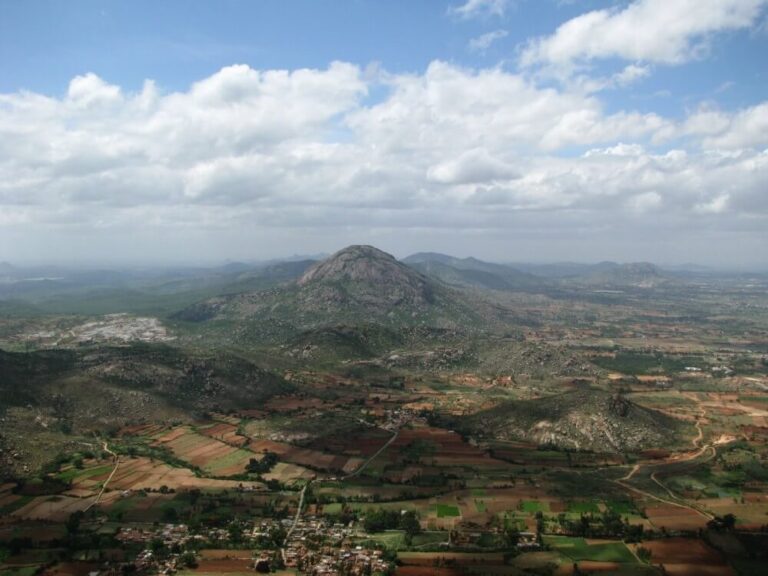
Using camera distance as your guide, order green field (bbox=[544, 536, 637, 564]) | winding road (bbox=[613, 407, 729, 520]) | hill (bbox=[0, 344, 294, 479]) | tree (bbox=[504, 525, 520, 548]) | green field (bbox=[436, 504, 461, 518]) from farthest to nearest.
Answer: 1. hill (bbox=[0, 344, 294, 479])
2. winding road (bbox=[613, 407, 729, 520])
3. green field (bbox=[436, 504, 461, 518])
4. tree (bbox=[504, 525, 520, 548])
5. green field (bbox=[544, 536, 637, 564])

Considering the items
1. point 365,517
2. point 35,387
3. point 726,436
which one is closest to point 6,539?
point 365,517

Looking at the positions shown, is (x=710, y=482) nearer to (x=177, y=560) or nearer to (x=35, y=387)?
(x=177, y=560)

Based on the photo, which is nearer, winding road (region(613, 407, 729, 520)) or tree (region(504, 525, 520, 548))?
tree (region(504, 525, 520, 548))

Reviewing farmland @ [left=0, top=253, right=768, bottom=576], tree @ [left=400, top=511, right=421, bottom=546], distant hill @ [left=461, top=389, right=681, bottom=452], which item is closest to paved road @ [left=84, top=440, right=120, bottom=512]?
farmland @ [left=0, top=253, right=768, bottom=576]

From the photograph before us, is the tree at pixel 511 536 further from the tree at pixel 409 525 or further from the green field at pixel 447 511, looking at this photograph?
the tree at pixel 409 525

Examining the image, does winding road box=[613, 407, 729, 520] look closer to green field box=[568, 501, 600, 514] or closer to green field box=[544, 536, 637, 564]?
green field box=[568, 501, 600, 514]

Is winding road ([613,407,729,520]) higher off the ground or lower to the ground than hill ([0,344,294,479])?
lower

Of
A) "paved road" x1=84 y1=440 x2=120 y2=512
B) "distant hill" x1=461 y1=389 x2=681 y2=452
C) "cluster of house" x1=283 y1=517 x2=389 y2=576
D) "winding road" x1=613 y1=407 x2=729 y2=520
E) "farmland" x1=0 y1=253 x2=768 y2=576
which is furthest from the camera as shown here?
"distant hill" x1=461 y1=389 x2=681 y2=452

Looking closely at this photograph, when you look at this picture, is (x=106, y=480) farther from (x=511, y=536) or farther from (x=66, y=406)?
(x=511, y=536)
